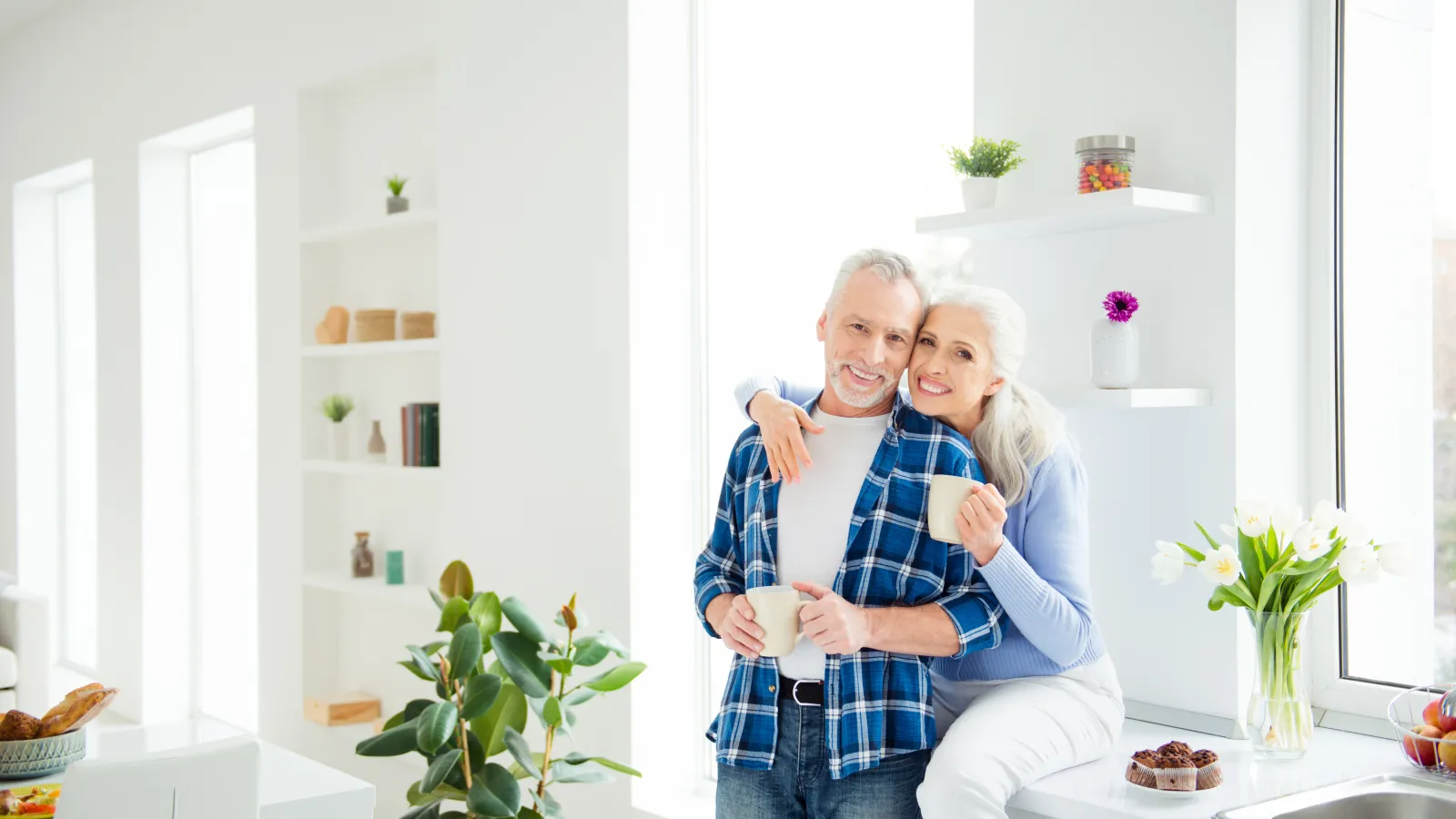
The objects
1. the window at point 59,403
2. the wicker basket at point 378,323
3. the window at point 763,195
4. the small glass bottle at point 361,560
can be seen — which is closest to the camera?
the window at point 763,195

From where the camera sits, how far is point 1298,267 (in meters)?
2.14

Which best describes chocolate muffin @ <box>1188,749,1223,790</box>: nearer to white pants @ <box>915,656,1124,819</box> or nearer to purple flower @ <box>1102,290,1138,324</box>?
white pants @ <box>915,656,1124,819</box>

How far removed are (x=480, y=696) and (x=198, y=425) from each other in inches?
144

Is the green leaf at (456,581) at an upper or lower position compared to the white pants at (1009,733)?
upper

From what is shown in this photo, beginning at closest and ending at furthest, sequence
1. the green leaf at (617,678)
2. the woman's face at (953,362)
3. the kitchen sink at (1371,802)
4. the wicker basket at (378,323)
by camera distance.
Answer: the kitchen sink at (1371,802), the woman's face at (953,362), the green leaf at (617,678), the wicker basket at (378,323)

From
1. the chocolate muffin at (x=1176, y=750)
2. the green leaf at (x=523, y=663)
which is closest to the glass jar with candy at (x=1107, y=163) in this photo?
the chocolate muffin at (x=1176, y=750)

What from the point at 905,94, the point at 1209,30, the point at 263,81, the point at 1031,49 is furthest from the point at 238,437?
the point at 1209,30

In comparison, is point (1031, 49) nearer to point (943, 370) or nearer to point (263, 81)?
point (943, 370)

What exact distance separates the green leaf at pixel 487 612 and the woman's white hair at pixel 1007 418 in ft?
3.04

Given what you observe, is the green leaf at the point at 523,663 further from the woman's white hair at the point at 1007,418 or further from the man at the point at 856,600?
the woman's white hair at the point at 1007,418

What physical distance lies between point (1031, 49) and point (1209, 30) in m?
0.36

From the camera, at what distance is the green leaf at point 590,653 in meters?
2.25

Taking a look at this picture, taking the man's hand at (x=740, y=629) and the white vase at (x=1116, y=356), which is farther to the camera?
the white vase at (x=1116, y=356)

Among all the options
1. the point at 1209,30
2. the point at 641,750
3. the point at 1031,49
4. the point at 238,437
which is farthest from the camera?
the point at 238,437
